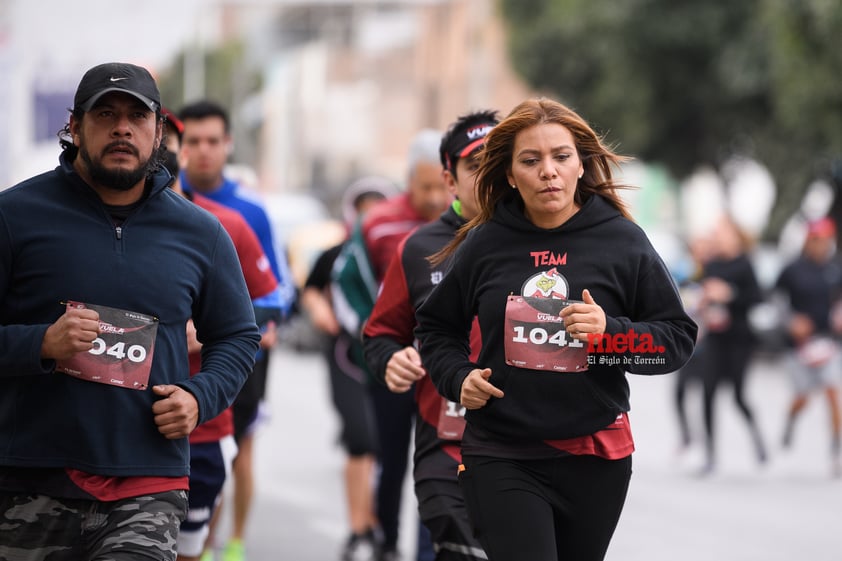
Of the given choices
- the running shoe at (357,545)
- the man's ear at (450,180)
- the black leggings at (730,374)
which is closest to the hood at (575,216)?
the man's ear at (450,180)

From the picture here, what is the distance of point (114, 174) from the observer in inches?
167

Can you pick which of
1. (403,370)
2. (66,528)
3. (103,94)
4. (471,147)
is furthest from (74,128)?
(471,147)

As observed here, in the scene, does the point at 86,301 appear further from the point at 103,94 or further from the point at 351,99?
the point at 351,99

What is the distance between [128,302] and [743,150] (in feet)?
119

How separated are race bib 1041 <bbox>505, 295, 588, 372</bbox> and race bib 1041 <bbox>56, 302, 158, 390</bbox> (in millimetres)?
1082

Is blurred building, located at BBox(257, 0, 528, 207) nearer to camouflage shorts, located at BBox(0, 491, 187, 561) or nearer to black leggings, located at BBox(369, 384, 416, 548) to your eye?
black leggings, located at BBox(369, 384, 416, 548)

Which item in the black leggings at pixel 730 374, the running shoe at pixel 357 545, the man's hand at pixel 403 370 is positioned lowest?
the running shoe at pixel 357 545

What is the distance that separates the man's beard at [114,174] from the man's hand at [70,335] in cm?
38

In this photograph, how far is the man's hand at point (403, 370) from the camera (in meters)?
5.53

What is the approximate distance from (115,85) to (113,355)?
716 mm

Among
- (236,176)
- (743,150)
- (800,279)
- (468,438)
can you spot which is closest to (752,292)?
(800,279)

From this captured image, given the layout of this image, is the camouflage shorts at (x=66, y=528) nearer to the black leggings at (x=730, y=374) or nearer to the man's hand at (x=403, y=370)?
the man's hand at (x=403, y=370)

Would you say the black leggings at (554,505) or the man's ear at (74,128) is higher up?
the man's ear at (74,128)

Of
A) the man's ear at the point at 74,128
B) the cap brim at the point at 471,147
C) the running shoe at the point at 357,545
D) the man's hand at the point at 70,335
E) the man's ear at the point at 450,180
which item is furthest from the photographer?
the running shoe at the point at 357,545
